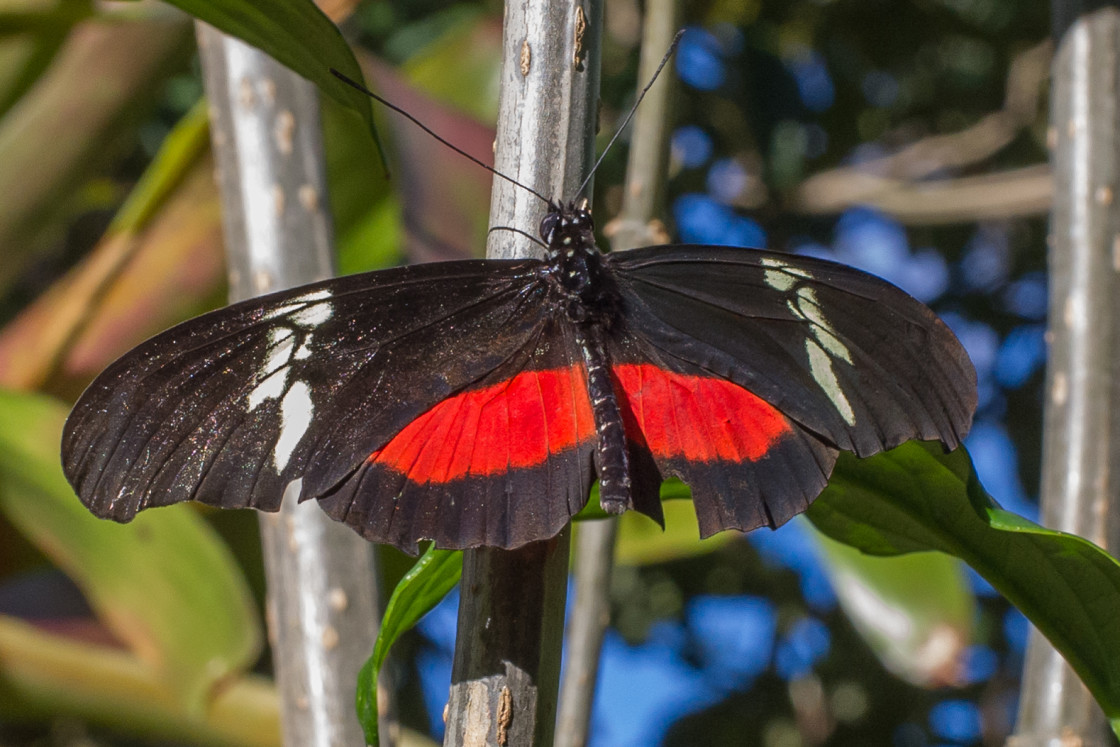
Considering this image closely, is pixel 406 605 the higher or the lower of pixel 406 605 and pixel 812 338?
the lower

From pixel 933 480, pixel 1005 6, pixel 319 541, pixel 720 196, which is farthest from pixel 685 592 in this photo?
pixel 933 480

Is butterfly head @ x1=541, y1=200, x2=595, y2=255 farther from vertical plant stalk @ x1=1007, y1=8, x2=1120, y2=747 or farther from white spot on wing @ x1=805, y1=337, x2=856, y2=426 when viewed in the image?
vertical plant stalk @ x1=1007, y1=8, x2=1120, y2=747

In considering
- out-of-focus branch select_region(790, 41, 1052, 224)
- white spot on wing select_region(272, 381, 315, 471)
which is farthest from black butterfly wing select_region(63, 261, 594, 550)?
out-of-focus branch select_region(790, 41, 1052, 224)

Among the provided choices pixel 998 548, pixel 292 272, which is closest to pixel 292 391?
pixel 292 272

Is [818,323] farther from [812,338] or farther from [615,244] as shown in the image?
[615,244]

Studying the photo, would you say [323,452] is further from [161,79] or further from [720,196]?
[720,196]

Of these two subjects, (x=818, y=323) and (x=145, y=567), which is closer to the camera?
(x=818, y=323)
